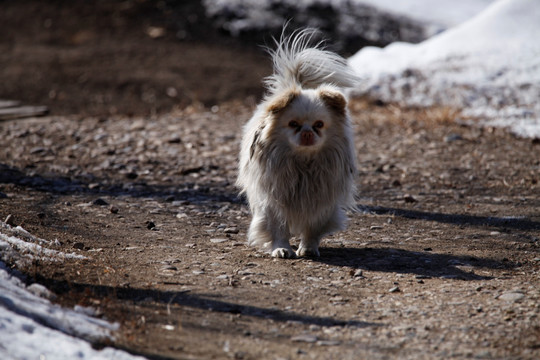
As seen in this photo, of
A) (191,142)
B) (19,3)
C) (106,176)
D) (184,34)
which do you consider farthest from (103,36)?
(106,176)

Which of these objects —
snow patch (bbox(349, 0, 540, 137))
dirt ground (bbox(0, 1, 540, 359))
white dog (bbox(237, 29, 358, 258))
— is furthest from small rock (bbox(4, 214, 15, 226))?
snow patch (bbox(349, 0, 540, 137))

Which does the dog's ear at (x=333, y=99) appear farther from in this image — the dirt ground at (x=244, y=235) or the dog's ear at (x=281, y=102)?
the dirt ground at (x=244, y=235)

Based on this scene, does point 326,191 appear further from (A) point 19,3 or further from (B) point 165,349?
(A) point 19,3

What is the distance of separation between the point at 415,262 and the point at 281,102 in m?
1.47

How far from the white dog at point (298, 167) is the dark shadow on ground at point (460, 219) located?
1.23m

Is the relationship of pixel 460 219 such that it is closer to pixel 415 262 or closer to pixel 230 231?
pixel 415 262

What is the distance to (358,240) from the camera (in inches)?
212

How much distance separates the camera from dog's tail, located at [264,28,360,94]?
16.9 ft

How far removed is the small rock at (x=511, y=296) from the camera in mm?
3762

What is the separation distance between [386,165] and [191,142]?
2.57 m

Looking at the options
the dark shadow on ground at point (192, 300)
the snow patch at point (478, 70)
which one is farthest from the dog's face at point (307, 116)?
the snow patch at point (478, 70)

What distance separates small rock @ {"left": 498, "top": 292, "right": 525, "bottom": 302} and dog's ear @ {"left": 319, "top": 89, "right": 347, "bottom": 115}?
1.73 m

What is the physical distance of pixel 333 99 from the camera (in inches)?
186

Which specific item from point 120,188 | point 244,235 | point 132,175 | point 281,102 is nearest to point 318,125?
point 281,102
